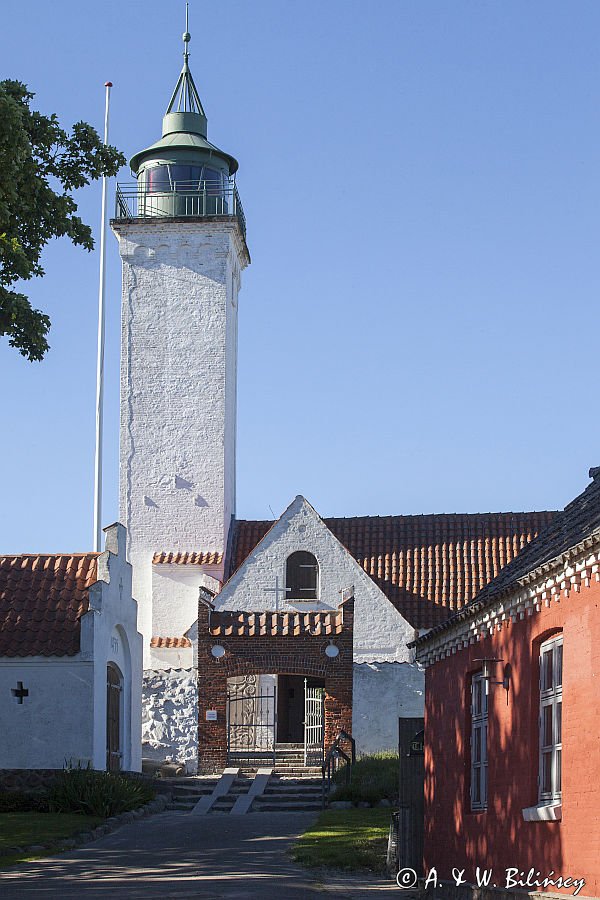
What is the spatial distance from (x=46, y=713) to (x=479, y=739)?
12.6 m

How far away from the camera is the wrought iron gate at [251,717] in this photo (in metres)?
32.2

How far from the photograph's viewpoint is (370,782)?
83.5 ft

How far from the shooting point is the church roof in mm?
35469

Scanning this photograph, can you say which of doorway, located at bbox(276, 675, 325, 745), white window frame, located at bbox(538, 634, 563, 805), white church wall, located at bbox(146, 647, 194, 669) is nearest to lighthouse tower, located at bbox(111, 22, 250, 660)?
white church wall, located at bbox(146, 647, 194, 669)

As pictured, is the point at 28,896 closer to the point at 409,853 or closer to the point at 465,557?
the point at 409,853

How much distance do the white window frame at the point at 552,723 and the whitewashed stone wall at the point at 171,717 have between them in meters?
19.2

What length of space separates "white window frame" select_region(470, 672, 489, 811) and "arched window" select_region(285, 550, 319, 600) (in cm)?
1996

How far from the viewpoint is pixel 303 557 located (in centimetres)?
3534

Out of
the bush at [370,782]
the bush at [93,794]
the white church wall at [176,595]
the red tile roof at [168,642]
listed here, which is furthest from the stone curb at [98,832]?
the white church wall at [176,595]

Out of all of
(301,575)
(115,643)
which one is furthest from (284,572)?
(115,643)

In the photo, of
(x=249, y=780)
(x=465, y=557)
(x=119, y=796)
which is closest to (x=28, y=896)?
(x=119, y=796)

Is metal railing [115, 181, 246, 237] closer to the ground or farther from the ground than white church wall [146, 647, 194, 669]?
farther from the ground

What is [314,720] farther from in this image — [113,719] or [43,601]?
[43,601]

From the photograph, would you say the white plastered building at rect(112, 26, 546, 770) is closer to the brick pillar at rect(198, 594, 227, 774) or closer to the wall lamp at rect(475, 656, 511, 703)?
the brick pillar at rect(198, 594, 227, 774)
